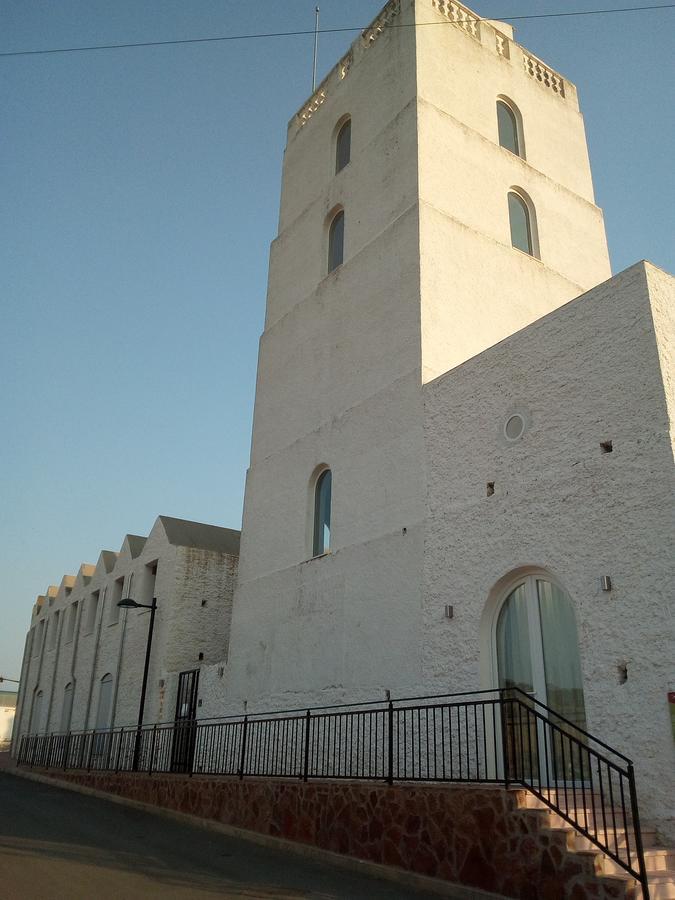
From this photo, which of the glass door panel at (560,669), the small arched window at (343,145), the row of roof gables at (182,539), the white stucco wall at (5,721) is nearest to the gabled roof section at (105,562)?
the row of roof gables at (182,539)

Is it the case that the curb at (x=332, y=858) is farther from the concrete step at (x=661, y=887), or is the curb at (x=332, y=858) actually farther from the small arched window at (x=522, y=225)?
the small arched window at (x=522, y=225)

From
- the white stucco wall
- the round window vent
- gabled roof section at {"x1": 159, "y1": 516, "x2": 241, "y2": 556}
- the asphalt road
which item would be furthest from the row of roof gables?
the white stucco wall

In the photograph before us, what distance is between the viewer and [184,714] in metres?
18.4

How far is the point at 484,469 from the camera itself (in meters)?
11.2

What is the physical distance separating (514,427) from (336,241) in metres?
8.60

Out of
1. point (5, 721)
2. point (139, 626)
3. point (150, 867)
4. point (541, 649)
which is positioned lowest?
point (150, 867)

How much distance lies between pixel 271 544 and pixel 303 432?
2.43 m

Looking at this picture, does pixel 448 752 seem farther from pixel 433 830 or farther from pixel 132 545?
pixel 132 545

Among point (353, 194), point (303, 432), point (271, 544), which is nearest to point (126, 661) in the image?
point (271, 544)

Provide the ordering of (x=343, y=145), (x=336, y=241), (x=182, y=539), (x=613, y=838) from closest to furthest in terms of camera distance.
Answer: (x=613, y=838) → (x=336, y=241) → (x=343, y=145) → (x=182, y=539)

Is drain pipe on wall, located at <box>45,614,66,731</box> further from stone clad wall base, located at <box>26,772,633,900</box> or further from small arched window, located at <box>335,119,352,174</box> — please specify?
small arched window, located at <box>335,119,352,174</box>

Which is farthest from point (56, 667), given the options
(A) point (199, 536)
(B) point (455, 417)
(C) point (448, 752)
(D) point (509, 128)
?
(D) point (509, 128)

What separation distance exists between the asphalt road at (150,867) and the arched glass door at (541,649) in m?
2.89

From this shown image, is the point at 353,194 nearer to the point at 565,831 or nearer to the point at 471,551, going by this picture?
the point at 471,551
